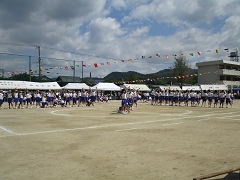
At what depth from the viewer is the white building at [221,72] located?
60250mm

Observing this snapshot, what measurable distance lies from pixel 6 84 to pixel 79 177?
3192 cm

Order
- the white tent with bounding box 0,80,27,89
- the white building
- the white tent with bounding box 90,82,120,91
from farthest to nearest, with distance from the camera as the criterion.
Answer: the white building
the white tent with bounding box 90,82,120,91
the white tent with bounding box 0,80,27,89

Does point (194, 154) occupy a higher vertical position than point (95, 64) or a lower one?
lower

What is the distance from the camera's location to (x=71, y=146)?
704 centimetres

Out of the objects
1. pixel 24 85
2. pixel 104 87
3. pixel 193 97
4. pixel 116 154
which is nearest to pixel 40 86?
pixel 24 85

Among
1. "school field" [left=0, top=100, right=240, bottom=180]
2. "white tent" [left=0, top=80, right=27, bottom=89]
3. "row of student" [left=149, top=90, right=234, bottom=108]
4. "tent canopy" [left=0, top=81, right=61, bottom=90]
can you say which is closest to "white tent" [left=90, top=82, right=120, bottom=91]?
"tent canopy" [left=0, top=81, right=61, bottom=90]

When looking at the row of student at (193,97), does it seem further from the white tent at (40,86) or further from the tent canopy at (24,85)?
the tent canopy at (24,85)

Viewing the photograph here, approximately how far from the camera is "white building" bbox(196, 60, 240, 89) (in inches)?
2372

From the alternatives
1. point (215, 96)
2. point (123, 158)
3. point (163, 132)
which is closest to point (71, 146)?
point (123, 158)

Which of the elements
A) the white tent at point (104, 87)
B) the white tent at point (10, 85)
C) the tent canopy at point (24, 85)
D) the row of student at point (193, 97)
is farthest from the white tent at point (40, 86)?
the row of student at point (193, 97)

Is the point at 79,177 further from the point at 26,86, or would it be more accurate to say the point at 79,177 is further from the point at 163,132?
the point at 26,86

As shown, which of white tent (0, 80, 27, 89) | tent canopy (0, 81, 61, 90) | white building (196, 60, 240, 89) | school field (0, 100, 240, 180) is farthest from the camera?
white building (196, 60, 240, 89)

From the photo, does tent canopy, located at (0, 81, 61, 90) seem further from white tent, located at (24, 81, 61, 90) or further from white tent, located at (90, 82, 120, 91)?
white tent, located at (90, 82, 120, 91)

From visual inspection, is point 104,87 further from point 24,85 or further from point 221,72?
point 221,72
